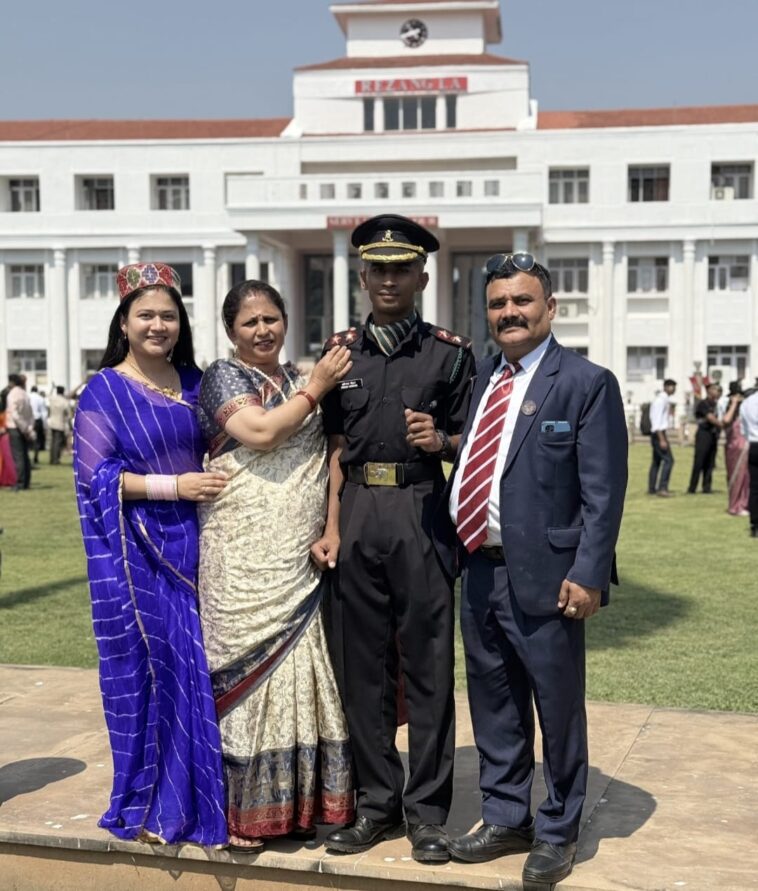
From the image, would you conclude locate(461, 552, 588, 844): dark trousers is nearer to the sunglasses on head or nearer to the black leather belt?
the black leather belt

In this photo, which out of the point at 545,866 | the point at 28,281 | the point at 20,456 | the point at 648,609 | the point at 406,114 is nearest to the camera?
the point at 545,866

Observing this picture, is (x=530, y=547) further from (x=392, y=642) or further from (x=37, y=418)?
(x=37, y=418)

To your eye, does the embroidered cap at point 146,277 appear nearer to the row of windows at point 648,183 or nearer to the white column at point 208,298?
the white column at point 208,298

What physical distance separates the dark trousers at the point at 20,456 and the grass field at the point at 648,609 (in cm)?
369

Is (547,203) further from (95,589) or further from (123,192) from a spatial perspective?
(95,589)

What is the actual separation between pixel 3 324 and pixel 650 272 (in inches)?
1031

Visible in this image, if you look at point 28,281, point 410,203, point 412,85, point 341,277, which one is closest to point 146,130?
point 28,281

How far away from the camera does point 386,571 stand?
12.4 ft

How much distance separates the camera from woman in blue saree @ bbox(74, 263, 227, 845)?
379cm

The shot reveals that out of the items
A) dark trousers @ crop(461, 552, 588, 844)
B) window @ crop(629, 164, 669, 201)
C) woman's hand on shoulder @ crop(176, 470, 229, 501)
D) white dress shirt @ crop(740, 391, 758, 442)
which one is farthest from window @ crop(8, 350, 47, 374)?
dark trousers @ crop(461, 552, 588, 844)

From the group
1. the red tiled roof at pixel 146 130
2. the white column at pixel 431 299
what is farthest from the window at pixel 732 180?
the red tiled roof at pixel 146 130

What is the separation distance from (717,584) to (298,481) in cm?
711

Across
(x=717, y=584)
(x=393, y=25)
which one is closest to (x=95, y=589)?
(x=717, y=584)

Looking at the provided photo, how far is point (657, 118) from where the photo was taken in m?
46.1
